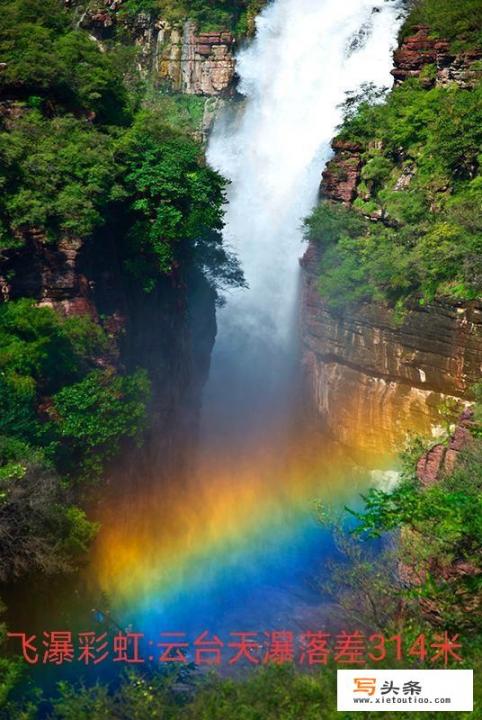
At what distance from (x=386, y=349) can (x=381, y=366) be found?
0.63m

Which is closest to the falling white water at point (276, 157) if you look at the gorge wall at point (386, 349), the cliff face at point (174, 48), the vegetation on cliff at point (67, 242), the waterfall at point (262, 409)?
the waterfall at point (262, 409)

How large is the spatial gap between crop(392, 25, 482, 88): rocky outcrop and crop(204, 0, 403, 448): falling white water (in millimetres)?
8437

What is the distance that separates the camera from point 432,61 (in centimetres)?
3195

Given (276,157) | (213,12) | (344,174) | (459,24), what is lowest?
(344,174)

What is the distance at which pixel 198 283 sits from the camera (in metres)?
33.1

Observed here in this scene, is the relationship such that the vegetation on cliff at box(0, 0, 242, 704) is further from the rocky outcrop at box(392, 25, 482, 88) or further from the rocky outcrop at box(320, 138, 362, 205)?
the rocky outcrop at box(392, 25, 482, 88)

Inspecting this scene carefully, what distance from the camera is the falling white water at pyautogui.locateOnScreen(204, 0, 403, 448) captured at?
37844mm

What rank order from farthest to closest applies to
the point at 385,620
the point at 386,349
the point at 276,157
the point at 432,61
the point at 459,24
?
1. the point at 276,157
2. the point at 459,24
3. the point at 432,61
4. the point at 386,349
5. the point at 385,620

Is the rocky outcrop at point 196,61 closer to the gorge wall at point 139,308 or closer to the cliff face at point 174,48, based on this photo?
the cliff face at point 174,48

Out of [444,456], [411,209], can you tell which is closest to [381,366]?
[411,209]

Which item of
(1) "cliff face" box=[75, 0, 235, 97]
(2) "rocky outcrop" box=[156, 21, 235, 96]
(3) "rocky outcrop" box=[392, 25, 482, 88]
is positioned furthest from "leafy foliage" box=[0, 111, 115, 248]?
(1) "cliff face" box=[75, 0, 235, 97]

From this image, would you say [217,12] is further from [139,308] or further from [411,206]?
[139,308]

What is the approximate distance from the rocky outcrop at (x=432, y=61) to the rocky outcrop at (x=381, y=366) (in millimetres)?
7988

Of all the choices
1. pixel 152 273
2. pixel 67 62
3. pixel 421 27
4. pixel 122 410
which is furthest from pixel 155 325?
pixel 421 27
